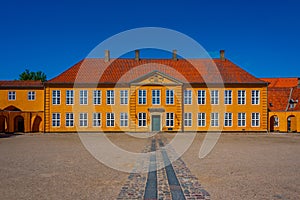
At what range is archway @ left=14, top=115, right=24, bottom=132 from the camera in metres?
39.8

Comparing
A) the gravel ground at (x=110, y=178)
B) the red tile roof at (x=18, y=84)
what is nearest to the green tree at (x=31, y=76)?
the red tile roof at (x=18, y=84)

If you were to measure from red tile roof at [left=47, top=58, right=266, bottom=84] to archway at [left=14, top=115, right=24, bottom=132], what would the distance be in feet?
21.3

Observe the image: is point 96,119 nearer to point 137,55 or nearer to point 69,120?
point 69,120

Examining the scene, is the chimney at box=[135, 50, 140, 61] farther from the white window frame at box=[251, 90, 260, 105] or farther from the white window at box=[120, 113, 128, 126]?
the white window frame at box=[251, 90, 260, 105]

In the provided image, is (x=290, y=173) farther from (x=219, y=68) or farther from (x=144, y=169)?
(x=219, y=68)

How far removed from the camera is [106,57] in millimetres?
41469

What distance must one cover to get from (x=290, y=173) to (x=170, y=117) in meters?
27.2

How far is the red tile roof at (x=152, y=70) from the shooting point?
38188mm

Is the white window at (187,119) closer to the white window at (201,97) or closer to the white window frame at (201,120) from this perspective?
the white window frame at (201,120)

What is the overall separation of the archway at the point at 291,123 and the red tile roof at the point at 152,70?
246 inches

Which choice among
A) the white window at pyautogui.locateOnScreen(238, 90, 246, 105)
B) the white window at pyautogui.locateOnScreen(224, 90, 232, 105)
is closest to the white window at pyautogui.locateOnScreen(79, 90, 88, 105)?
the white window at pyautogui.locateOnScreen(224, 90, 232, 105)

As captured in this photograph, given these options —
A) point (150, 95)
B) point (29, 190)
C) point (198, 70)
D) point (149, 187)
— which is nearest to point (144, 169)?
Result: point (149, 187)

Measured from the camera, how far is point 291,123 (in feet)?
Result: 132

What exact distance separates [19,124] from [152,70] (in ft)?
55.8
